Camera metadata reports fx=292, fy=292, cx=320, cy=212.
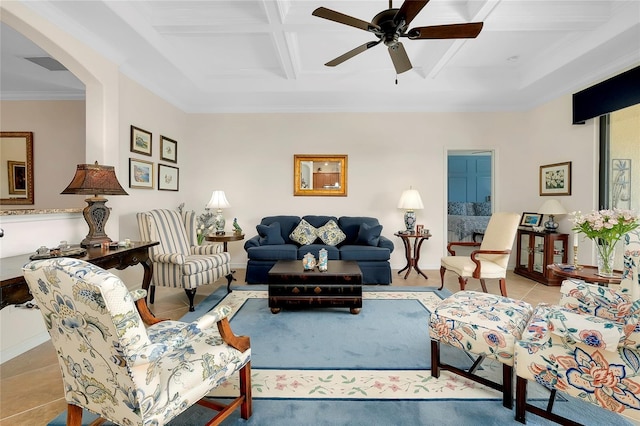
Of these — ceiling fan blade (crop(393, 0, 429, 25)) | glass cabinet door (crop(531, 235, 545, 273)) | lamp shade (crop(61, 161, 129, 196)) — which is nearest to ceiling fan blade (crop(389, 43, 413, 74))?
ceiling fan blade (crop(393, 0, 429, 25))

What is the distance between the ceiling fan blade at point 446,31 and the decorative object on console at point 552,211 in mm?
3319

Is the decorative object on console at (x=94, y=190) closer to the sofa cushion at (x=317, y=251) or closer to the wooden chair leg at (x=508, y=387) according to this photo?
the sofa cushion at (x=317, y=251)

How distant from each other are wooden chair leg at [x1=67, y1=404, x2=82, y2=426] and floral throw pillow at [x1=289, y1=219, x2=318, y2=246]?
11.2 feet

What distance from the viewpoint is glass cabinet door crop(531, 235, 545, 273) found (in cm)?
439

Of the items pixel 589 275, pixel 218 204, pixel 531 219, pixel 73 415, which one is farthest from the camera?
pixel 531 219

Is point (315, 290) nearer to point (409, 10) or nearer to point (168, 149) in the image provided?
point (409, 10)

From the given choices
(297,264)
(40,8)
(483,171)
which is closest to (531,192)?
(483,171)

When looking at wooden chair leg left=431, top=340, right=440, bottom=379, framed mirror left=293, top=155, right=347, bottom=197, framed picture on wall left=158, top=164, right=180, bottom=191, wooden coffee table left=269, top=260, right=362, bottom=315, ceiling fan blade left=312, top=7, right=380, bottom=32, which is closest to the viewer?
wooden chair leg left=431, top=340, right=440, bottom=379

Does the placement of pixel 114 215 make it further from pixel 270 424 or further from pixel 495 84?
pixel 495 84

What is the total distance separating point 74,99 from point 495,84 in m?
6.34

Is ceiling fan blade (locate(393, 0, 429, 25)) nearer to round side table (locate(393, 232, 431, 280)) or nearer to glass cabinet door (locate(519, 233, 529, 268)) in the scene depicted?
round side table (locate(393, 232, 431, 280))

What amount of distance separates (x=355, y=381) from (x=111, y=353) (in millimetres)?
1476

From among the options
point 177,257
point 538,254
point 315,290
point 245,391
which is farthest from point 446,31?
point 538,254

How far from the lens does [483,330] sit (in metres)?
1.70
